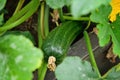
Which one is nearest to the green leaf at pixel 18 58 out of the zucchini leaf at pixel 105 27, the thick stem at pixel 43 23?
the zucchini leaf at pixel 105 27

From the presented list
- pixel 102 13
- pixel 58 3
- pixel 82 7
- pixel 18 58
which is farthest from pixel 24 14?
pixel 82 7

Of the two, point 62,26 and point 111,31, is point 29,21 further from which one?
point 111,31

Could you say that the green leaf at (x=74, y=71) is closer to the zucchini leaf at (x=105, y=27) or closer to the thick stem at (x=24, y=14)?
the zucchini leaf at (x=105, y=27)

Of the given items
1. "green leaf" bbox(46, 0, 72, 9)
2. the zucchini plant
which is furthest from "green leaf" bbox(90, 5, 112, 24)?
"green leaf" bbox(46, 0, 72, 9)

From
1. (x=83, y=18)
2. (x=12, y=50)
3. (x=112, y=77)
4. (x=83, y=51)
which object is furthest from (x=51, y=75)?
(x=12, y=50)

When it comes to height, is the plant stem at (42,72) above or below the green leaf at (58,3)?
below

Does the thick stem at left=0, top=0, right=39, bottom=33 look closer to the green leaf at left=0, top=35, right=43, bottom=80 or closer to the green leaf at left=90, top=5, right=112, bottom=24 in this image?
the green leaf at left=90, top=5, right=112, bottom=24
